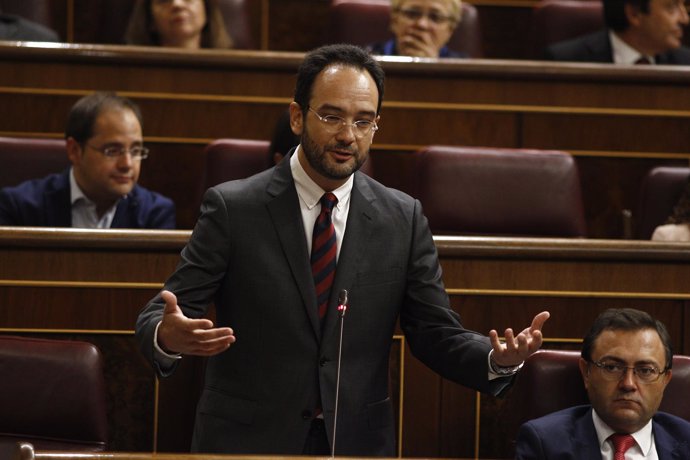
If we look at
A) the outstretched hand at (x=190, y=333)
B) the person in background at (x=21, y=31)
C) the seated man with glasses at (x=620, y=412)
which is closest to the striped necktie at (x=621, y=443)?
the seated man with glasses at (x=620, y=412)

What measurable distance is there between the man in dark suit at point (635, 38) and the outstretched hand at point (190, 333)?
96 centimetres

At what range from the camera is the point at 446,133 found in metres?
1.32

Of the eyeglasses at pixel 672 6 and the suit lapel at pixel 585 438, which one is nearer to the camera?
the suit lapel at pixel 585 438

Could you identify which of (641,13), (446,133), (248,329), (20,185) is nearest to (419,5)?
(446,133)

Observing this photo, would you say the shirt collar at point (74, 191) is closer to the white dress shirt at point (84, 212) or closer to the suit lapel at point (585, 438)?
the white dress shirt at point (84, 212)

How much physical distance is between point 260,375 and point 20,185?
506mm

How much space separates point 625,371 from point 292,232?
0.27 metres

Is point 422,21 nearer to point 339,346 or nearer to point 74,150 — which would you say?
point 74,150

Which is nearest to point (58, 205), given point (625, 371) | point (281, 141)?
point (281, 141)

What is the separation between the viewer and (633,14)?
1.49 m

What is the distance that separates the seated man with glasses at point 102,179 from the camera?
113cm

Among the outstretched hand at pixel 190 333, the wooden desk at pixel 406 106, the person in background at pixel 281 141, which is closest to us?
the outstretched hand at pixel 190 333

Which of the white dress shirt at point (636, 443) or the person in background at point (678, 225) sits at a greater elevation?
the person in background at point (678, 225)

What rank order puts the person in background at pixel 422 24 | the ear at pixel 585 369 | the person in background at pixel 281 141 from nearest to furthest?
1. the ear at pixel 585 369
2. the person in background at pixel 281 141
3. the person in background at pixel 422 24
